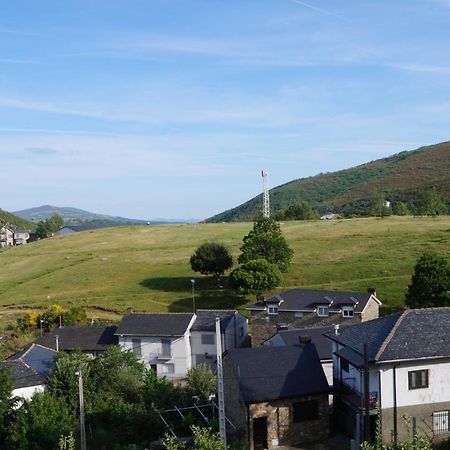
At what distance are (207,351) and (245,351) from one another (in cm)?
2179

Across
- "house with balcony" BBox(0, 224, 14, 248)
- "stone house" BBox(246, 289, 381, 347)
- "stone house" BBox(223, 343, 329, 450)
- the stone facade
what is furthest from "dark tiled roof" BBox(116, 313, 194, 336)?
"house with balcony" BBox(0, 224, 14, 248)

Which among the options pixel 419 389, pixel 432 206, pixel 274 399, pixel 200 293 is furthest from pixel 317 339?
pixel 432 206

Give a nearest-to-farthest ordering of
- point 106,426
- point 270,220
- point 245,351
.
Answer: point 245,351
point 106,426
point 270,220

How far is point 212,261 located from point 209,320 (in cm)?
2430

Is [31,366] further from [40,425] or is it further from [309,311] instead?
[309,311]

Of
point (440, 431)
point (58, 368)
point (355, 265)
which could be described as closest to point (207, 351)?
point (58, 368)

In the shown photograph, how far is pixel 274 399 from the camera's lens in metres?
27.0

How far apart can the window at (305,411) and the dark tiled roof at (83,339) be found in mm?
26548

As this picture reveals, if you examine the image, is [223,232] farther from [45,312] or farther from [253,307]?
[253,307]

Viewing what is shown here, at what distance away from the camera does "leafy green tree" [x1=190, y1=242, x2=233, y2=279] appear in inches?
2992

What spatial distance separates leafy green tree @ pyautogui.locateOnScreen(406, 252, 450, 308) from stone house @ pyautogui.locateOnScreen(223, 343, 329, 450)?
26728 mm

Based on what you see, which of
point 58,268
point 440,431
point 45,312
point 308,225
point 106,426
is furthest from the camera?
point 308,225

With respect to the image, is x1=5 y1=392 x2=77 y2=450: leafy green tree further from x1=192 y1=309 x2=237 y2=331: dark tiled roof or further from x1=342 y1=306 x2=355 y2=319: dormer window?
x1=342 y1=306 x2=355 y2=319: dormer window

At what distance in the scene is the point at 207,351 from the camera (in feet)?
166
